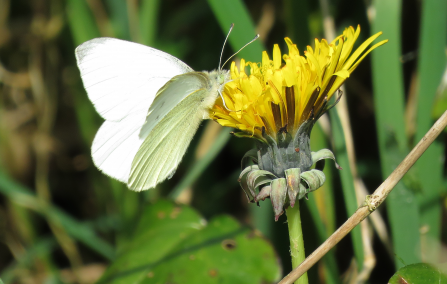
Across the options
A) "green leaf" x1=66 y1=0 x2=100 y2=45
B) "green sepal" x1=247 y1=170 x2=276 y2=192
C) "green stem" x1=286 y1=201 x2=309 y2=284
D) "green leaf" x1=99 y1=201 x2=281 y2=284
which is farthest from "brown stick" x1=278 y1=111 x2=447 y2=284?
"green leaf" x1=66 y1=0 x2=100 y2=45

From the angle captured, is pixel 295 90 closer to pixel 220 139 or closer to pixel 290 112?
pixel 290 112

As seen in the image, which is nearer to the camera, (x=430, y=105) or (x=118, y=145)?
(x=430, y=105)

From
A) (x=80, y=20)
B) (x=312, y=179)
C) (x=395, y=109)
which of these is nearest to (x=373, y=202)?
(x=312, y=179)

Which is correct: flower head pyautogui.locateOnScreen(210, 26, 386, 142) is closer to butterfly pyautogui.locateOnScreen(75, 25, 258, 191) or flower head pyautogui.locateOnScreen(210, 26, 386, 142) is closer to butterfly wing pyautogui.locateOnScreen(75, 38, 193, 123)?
butterfly pyautogui.locateOnScreen(75, 25, 258, 191)

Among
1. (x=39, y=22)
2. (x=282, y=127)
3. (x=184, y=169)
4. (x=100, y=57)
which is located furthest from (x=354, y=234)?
(x=39, y=22)

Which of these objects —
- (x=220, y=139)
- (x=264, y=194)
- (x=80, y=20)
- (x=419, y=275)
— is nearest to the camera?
(x=419, y=275)
